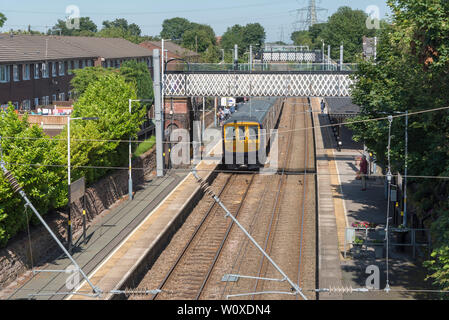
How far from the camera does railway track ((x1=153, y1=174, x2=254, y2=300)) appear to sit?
18.2 meters

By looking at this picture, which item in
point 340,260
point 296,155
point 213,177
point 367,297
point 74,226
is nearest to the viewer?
point 367,297

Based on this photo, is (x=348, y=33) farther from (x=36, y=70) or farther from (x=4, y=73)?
(x=4, y=73)

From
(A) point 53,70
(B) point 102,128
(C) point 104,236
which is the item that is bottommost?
(C) point 104,236

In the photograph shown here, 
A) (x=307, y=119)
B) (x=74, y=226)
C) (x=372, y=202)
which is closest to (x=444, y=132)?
(x=372, y=202)

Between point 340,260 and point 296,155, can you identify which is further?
point 296,155

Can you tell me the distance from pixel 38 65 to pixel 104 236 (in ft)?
86.1

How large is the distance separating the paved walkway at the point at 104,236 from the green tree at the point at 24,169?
1.70 meters

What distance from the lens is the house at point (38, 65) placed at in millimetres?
40638

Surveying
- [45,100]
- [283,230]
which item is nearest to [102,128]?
[283,230]

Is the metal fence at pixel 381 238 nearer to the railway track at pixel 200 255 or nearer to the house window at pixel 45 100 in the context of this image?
the railway track at pixel 200 255

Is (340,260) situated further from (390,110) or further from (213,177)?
(213,177)

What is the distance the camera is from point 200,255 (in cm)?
2172

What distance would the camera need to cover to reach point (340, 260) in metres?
20.0

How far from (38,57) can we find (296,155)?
21.1 m
